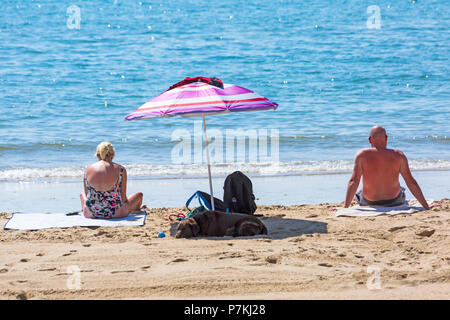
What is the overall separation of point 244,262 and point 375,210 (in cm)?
231

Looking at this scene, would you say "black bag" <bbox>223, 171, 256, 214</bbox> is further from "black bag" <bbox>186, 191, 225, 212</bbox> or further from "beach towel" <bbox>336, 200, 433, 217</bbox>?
"beach towel" <bbox>336, 200, 433, 217</bbox>

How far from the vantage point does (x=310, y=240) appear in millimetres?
5316

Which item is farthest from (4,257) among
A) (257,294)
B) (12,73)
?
(12,73)

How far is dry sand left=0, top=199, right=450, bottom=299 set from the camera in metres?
3.93

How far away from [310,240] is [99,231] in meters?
2.00

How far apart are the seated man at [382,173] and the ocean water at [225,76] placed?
11.5 feet

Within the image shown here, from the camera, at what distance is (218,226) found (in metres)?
5.58

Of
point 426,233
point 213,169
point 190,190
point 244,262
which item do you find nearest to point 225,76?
point 213,169

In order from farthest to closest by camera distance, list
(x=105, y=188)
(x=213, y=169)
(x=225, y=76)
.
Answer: (x=225, y=76), (x=213, y=169), (x=105, y=188)

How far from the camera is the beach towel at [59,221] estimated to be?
614 cm

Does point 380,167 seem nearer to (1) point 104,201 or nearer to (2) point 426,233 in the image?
(2) point 426,233

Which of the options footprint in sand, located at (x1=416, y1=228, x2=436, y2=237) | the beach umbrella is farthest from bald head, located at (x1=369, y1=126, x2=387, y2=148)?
footprint in sand, located at (x1=416, y1=228, x2=436, y2=237)

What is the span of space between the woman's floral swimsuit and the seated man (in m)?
2.41
